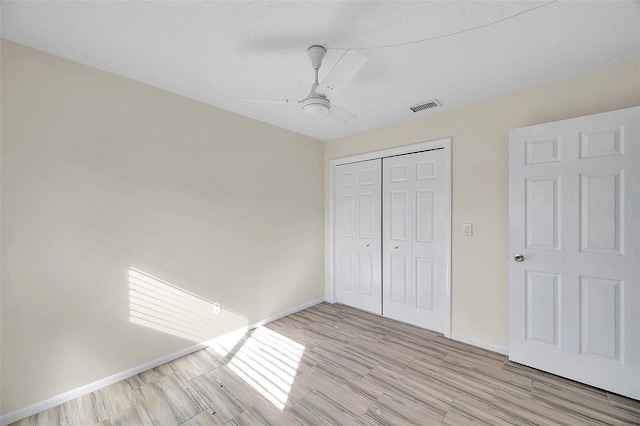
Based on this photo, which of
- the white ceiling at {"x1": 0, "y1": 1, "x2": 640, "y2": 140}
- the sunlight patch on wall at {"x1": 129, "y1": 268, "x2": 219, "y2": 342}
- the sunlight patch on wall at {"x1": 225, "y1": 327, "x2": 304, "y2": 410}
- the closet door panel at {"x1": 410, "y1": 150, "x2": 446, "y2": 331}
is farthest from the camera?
the closet door panel at {"x1": 410, "y1": 150, "x2": 446, "y2": 331}

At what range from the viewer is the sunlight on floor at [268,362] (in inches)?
80.0

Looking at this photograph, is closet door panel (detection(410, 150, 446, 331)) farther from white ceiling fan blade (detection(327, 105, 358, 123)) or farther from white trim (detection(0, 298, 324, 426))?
white trim (detection(0, 298, 324, 426))

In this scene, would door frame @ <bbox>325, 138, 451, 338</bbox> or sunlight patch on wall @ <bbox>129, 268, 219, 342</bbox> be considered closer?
sunlight patch on wall @ <bbox>129, 268, 219, 342</bbox>

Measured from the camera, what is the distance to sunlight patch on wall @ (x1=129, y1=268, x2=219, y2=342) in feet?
7.25

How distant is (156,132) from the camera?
92.1 inches

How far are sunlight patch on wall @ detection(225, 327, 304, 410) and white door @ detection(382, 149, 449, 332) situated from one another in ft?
4.60

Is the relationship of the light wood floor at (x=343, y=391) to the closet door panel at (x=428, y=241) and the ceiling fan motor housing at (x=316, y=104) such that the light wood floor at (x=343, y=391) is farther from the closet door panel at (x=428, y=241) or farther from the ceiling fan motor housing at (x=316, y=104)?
the ceiling fan motor housing at (x=316, y=104)

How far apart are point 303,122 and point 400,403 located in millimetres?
2918

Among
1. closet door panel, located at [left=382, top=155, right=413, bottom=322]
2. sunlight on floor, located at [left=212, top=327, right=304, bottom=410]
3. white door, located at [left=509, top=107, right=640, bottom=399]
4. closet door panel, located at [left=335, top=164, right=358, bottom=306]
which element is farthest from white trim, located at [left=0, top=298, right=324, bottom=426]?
white door, located at [left=509, top=107, right=640, bottom=399]

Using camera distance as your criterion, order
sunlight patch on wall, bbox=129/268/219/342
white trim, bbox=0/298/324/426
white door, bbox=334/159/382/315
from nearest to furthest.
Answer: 1. white trim, bbox=0/298/324/426
2. sunlight patch on wall, bbox=129/268/219/342
3. white door, bbox=334/159/382/315

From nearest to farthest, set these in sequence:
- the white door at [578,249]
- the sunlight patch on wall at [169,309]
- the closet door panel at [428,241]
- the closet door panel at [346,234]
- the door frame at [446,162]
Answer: the white door at [578,249] → the sunlight patch on wall at [169,309] → the door frame at [446,162] → the closet door panel at [428,241] → the closet door panel at [346,234]

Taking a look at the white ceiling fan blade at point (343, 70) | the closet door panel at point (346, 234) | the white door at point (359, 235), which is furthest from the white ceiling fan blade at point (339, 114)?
the closet door panel at point (346, 234)

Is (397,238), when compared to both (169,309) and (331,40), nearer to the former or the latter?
(331,40)

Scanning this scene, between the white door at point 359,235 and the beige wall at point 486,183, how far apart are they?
93cm
